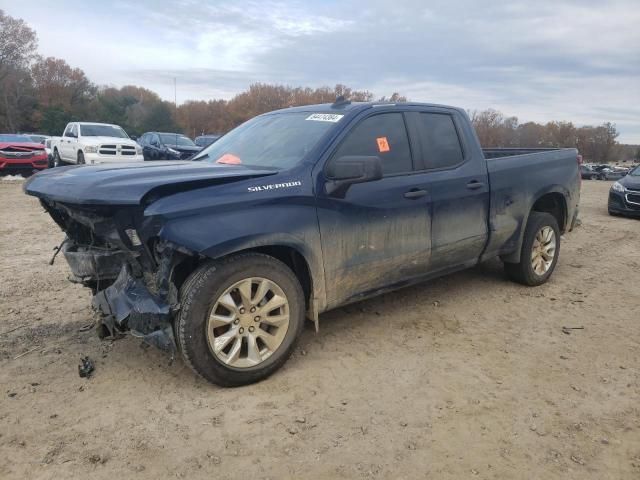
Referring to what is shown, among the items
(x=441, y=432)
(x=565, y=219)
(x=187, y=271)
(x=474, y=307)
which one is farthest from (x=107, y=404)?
(x=565, y=219)

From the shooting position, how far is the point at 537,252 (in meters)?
5.46

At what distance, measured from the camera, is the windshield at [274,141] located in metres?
3.74

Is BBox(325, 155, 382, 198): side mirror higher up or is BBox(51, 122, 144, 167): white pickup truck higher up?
BBox(51, 122, 144, 167): white pickup truck

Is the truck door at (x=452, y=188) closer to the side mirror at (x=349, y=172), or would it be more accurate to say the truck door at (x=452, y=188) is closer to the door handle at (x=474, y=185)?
the door handle at (x=474, y=185)

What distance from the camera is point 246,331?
10.6 ft

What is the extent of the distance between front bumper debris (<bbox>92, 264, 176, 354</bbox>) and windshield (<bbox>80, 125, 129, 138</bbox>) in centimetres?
1501

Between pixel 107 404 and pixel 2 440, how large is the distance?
0.55 m

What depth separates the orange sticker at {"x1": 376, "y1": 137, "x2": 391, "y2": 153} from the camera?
13.1ft

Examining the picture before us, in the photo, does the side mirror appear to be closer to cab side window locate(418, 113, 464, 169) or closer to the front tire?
the front tire

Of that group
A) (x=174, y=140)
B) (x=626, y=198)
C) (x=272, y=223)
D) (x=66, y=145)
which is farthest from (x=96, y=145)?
(x=626, y=198)

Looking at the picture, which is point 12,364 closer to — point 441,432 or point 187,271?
point 187,271

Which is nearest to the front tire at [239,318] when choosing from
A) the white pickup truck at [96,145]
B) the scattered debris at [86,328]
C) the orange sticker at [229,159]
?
the orange sticker at [229,159]

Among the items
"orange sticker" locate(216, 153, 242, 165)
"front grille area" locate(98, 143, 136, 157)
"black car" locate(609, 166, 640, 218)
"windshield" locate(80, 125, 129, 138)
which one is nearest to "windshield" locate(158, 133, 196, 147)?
"windshield" locate(80, 125, 129, 138)

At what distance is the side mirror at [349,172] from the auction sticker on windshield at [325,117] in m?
0.51
